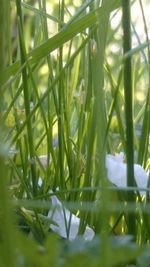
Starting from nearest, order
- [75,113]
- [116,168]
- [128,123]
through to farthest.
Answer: [128,123]
[116,168]
[75,113]

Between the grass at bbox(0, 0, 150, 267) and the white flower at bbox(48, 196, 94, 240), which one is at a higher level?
the grass at bbox(0, 0, 150, 267)

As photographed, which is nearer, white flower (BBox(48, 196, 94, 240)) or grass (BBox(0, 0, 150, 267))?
grass (BBox(0, 0, 150, 267))

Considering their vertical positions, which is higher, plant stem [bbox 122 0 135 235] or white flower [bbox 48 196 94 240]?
plant stem [bbox 122 0 135 235]

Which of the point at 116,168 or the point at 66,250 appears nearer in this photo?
the point at 66,250

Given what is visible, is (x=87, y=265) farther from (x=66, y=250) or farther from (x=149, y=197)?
(x=149, y=197)

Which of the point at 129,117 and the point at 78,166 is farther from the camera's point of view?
the point at 78,166

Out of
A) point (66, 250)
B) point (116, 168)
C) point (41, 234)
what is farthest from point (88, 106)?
point (66, 250)

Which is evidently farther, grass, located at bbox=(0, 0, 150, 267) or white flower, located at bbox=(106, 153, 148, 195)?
white flower, located at bbox=(106, 153, 148, 195)

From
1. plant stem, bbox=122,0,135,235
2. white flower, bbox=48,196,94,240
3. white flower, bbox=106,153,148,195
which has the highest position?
plant stem, bbox=122,0,135,235

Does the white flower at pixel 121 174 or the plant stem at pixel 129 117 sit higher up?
the plant stem at pixel 129 117

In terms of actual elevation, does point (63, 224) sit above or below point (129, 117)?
below

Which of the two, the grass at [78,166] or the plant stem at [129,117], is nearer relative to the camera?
the grass at [78,166]
